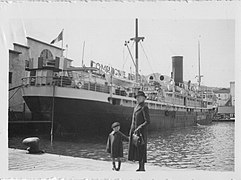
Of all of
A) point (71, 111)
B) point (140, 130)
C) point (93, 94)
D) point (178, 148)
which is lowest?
point (178, 148)

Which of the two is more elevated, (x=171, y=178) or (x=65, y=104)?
(x=65, y=104)

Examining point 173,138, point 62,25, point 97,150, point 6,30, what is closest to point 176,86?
point 173,138

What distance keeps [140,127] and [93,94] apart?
49 cm

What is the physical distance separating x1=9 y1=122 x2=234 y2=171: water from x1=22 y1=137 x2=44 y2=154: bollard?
4 centimetres

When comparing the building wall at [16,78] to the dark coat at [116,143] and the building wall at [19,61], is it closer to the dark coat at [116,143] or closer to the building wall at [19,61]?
the building wall at [19,61]

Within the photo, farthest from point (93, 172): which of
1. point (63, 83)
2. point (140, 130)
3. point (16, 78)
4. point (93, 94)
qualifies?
point (16, 78)

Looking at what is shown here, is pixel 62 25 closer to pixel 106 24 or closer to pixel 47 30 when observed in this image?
pixel 47 30

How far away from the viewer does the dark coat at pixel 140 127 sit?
2.51 meters

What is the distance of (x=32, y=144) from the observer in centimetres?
257

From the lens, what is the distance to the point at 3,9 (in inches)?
99.1

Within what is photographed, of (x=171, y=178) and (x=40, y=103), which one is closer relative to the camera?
(x=171, y=178)

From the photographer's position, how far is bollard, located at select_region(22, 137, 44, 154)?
8.44ft

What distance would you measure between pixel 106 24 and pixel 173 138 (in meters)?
1.07

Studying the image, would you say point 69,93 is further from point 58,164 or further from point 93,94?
point 58,164
